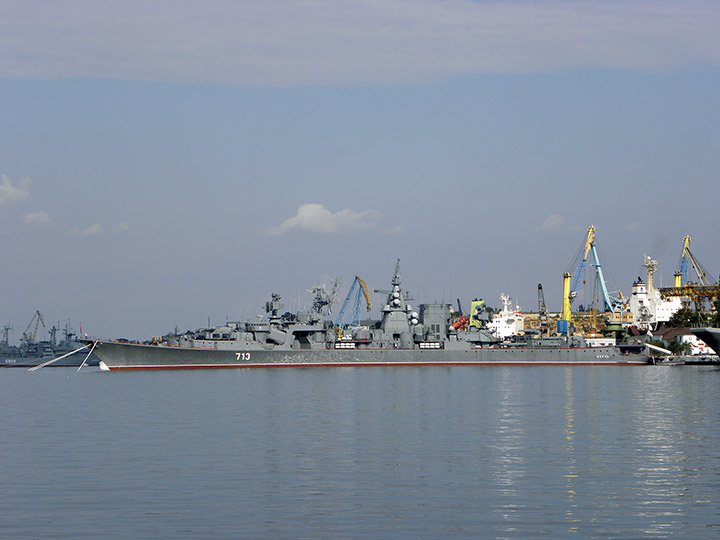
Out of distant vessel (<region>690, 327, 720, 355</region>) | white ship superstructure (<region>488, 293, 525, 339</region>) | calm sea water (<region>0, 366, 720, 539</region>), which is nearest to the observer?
calm sea water (<region>0, 366, 720, 539</region>)

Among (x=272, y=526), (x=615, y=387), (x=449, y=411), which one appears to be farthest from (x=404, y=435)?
(x=615, y=387)

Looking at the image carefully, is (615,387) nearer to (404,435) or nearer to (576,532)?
(404,435)

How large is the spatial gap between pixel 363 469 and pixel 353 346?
9334 cm

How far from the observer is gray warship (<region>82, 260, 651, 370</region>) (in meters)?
113

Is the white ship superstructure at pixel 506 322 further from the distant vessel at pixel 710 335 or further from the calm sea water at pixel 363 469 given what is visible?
the calm sea water at pixel 363 469

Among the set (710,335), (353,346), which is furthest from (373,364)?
(710,335)

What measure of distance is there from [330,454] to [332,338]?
90.3 metres

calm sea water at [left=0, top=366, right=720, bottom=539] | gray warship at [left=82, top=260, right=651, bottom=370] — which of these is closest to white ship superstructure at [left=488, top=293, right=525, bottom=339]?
gray warship at [left=82, top=260, right=651, bottom=370]

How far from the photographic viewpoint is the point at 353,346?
401 feet

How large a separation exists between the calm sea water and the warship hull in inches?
2227

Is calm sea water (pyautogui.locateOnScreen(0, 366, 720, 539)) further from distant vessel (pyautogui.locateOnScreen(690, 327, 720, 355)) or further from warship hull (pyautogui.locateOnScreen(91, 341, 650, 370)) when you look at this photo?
distant vessel (pyautogui.locateOnScreen(690, 327, 720, 355))

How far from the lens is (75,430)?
41094mm

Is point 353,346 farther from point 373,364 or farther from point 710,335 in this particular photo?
point 710,335

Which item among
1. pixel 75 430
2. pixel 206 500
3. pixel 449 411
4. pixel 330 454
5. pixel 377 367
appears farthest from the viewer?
pixel 377 367
